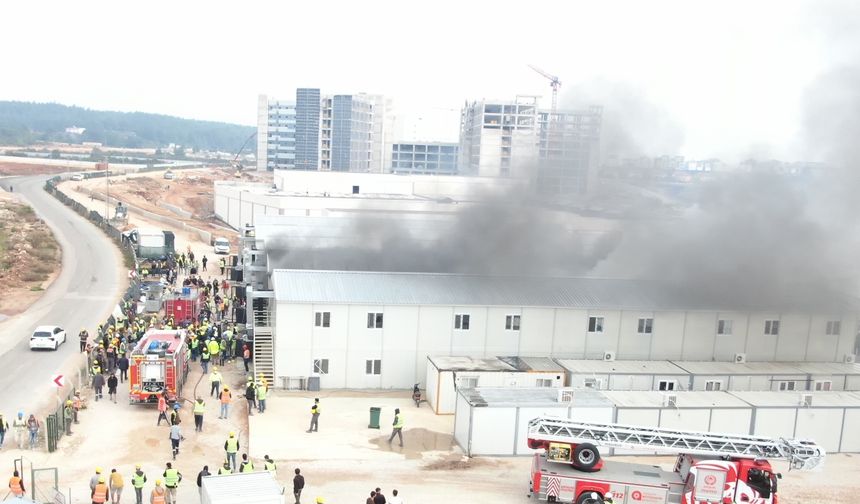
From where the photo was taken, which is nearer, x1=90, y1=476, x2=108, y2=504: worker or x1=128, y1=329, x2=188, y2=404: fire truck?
x1=90, y1=476, x2=108, y2=504: worker

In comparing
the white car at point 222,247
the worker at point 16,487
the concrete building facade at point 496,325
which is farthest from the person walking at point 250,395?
the white car at point 222,247

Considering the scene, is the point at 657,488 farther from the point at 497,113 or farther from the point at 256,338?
the point at 497,113

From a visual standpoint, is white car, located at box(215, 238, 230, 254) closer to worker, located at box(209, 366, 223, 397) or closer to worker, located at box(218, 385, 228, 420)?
worker, located at box(209, 366, 223, 397)

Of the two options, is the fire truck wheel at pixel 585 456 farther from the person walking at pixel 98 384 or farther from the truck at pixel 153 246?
the truck at pixel 153 246

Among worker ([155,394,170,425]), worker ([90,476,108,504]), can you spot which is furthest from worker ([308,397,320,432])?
worker ([90,476,108,504])

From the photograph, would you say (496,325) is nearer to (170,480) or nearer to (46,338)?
(170,480)

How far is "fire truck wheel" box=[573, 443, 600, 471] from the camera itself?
18.5 meters

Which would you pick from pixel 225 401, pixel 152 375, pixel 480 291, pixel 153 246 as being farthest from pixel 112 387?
pixel 153 246

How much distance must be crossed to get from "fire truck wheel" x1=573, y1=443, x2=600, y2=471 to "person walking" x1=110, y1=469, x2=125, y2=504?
1046cm

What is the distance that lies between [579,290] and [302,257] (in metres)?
12.6

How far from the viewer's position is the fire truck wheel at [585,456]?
60.6 ft

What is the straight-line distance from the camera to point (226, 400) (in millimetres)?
24188

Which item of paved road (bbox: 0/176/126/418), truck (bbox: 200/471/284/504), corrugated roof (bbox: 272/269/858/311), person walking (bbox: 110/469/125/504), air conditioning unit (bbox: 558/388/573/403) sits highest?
corrugated roof (bbox: 272/269/858/311)

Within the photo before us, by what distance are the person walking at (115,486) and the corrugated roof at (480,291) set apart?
9.99 meters
